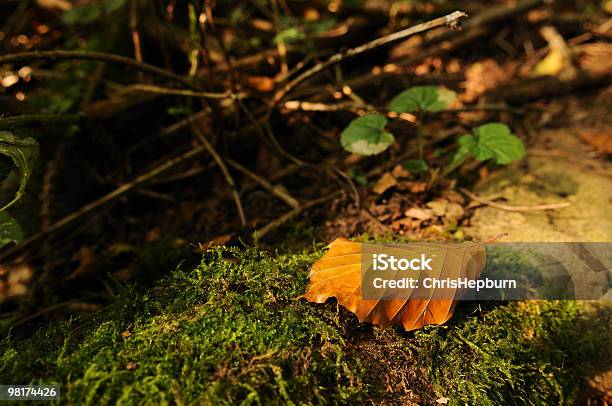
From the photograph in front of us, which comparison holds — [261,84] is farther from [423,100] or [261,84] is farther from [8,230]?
[8,230]

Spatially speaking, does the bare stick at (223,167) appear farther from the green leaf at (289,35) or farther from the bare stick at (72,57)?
the green leaf at (289,35)

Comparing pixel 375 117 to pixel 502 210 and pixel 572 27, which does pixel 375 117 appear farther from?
pixel 572 27

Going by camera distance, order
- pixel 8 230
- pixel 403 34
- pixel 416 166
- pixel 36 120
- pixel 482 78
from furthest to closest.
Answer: pixel 482 78, pixel 416 166, pixel 403 34, pixel 36 120, pixel 8 230

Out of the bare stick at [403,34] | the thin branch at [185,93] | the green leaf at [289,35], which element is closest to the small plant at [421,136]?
the bare stick at [403,34]

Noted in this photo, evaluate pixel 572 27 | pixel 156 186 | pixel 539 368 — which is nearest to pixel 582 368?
pixel 539 368

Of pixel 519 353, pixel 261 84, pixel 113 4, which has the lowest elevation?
pixel 519 353

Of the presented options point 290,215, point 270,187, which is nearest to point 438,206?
point 290,215

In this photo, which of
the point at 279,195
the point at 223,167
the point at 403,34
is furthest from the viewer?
the point at 223,167

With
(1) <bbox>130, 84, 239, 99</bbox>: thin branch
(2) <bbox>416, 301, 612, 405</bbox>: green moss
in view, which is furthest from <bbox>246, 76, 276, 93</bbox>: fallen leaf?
(2) <bbox>416, 301, 612, 405</bbox>: green moss
